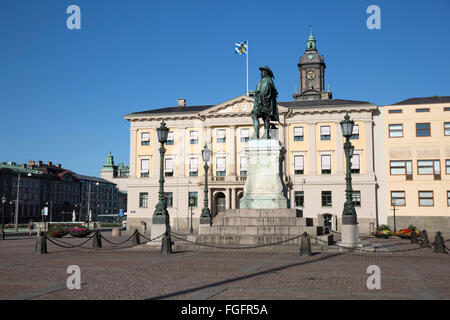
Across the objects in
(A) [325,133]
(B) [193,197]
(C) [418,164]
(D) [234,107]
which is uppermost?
(D) [234,107]

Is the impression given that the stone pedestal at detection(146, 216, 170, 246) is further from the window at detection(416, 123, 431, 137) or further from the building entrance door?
the window at detection(416, 123, 431, 137)

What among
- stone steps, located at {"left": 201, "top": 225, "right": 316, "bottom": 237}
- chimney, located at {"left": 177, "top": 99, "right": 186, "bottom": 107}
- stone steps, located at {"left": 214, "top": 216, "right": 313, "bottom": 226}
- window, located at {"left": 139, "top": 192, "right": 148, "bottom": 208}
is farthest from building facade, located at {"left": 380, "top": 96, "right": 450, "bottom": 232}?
stone steps, located at {"left": 201, "top": 225, "right": 316, "bottom": 237}

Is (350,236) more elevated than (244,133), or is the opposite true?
(244,133)

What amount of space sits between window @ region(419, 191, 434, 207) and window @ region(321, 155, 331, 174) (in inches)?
445

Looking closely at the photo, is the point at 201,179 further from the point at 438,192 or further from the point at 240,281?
the point at 240,281

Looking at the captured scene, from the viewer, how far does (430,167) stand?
54781 millimetres

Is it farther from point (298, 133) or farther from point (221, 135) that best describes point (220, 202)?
point (298, 133)

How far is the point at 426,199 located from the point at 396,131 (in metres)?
9.05

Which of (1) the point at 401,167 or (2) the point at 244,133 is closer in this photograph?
(1) the point at 401,167

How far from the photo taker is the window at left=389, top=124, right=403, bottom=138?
5616 cm

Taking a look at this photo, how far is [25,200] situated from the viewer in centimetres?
10769

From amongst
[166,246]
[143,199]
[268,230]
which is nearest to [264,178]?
[268,230]

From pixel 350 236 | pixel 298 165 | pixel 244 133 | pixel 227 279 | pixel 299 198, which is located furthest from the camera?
pixel 244 133

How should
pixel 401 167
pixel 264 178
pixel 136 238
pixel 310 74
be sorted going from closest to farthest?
pixel 264 178
pixel 136 238
pixel 401 167
pixel 310 74
